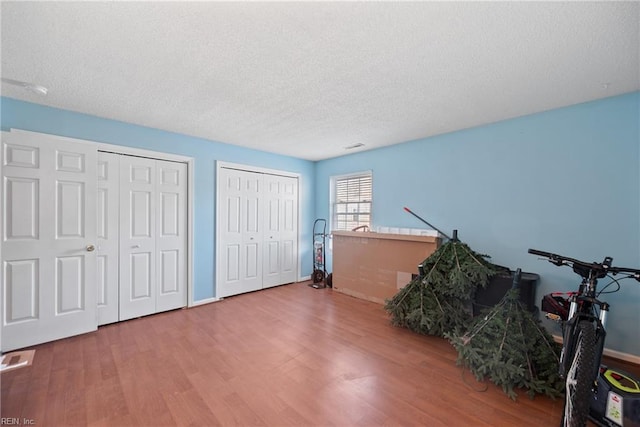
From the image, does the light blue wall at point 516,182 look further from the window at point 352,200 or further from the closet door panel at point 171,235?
the window at point 352,200

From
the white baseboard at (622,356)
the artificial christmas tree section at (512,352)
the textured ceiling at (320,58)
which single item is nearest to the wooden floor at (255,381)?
the artificial christmas tree section at (512,352)

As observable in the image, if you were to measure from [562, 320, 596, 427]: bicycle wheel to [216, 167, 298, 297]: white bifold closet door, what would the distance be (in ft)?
13.2

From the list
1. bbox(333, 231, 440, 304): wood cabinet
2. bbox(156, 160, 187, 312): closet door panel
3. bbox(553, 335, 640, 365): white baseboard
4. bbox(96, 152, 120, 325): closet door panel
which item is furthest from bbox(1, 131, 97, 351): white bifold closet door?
bbox(553, 335, 640, 365): white baseboard

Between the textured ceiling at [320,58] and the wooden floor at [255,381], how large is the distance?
8.31 feet

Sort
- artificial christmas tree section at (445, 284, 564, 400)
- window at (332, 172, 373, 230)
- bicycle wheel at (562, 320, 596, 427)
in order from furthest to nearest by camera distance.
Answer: window at (332, 172, 373, 230) < artificial christmas tree section at (445, 284, 564, 400) < bicycle wheel at (562, 320, 596, 427)

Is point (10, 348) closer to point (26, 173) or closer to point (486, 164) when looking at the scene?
point (26, 173)

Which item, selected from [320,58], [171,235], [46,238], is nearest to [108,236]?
[46,238]

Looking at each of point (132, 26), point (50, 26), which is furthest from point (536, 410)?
point (50, 26)

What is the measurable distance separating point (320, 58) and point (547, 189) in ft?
9.34

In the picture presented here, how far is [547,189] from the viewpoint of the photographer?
2857 mm

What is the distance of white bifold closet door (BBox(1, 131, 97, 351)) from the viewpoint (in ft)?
8.34

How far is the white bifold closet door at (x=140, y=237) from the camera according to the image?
Result: 10.4ft

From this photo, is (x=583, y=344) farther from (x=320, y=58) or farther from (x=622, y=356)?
(x=320, y=58)

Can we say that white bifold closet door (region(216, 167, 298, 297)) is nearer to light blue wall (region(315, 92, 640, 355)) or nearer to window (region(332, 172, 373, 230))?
window (region(332, 172, 373, 230))
